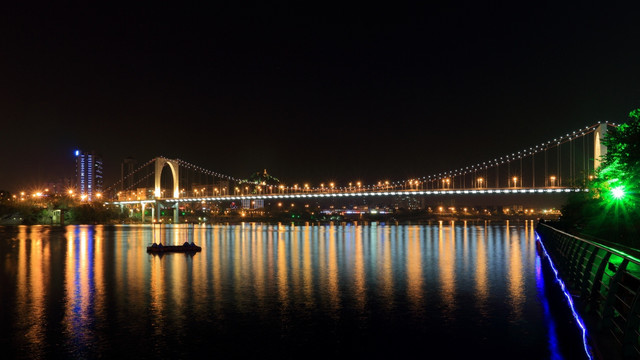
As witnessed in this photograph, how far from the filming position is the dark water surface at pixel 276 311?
33.7ft

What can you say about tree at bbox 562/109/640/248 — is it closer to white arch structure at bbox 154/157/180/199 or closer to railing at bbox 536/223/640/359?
railing at bbox 536/223/640/359

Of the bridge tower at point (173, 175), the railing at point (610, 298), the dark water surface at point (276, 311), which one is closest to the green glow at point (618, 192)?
the dark water surface at point (276, 311)

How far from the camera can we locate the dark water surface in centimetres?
1027

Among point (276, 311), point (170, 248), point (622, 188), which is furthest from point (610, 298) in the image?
point (170, 248)

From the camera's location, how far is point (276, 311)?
13820 mm

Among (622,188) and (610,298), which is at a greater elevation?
(622,188)

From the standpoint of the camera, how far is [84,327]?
1198 cm

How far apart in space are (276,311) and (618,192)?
48.9 ft

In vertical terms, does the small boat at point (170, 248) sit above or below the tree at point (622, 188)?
below

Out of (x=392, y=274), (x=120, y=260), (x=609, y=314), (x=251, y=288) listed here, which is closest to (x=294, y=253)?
(x=120, y=260)

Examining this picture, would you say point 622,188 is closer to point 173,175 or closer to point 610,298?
point 610,298

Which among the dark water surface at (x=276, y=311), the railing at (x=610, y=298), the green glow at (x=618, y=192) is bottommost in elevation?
the dark water surface at (x=276, y=311)

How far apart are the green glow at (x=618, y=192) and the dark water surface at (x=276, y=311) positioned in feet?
13.1

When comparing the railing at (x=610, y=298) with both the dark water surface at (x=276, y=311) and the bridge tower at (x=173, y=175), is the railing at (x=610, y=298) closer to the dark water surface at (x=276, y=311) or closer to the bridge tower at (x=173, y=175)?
the dark water surface at (x=276, y=311)
